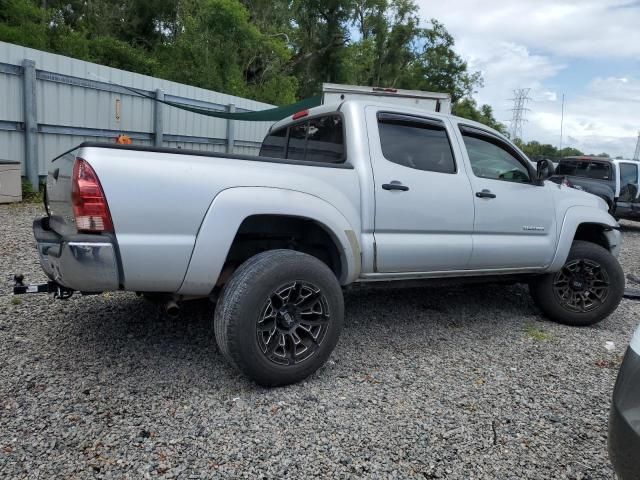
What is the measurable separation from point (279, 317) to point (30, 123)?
25.9ft

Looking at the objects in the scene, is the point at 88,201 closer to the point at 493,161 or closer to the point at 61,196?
the point at 61,196

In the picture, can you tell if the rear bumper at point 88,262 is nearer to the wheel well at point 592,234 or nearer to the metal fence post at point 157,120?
Result: the wheel well at point 592,234

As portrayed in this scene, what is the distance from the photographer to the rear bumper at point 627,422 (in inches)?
71.6

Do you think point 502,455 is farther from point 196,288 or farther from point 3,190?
point 3,190

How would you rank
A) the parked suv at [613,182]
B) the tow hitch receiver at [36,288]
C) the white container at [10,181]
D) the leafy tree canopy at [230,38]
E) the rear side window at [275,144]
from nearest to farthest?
1. the tow hitch receiver at [36,288]
2. the rear side window at [275,144]
3. the white container at [10,181]
4. the parked suv at [613,182]
5. the leafy tree canopy at [230,38]

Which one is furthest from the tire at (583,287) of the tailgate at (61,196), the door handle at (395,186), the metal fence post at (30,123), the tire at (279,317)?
the metal fence post at (30,123)

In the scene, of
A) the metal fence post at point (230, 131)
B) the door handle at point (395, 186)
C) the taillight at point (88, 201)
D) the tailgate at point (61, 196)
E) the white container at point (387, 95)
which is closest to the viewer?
the taillight at point (88, 201)

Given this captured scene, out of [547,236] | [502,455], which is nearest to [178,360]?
[502,455]

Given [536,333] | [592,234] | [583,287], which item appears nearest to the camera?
[536,333]

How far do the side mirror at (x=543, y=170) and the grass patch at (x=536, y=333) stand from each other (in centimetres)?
132

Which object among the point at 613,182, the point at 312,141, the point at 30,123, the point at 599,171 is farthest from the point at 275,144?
the point at 599,171

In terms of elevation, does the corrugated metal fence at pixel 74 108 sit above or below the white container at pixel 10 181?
above

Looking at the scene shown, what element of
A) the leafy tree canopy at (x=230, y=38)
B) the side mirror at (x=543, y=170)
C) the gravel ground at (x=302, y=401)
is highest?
the leafy tree canopy at (x=230, y=38)

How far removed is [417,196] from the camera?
374 centimetres
